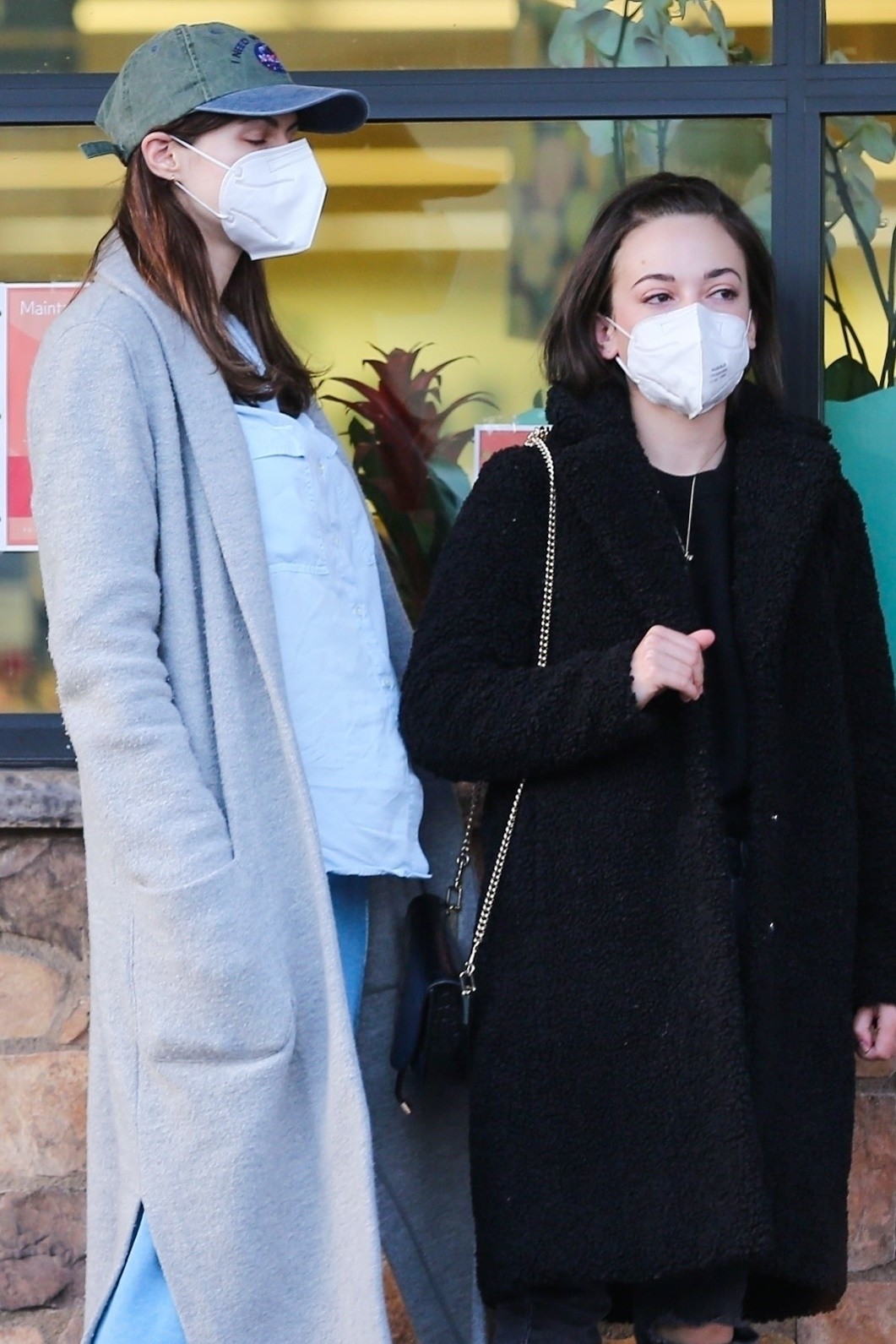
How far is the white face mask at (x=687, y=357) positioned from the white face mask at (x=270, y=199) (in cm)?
47

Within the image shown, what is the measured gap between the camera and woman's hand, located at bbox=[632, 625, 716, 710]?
7.47 ft

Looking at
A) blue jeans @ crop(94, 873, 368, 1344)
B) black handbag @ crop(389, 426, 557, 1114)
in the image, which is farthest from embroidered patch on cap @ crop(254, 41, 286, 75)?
blue jeans @ crop(94, 873, 368, 1344)

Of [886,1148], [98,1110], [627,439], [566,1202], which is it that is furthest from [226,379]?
[886,1148]

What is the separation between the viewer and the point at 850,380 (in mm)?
3248

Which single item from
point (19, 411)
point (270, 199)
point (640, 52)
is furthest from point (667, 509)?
point (19, 411)

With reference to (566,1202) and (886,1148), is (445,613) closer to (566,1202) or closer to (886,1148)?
(566,1202)

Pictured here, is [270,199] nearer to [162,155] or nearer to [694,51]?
[162,155]

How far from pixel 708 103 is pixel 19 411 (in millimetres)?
1256

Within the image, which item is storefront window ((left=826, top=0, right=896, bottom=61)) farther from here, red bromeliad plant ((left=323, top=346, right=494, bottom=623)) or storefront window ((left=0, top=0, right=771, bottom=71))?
red bromeliad plant ((left=323, top=346, right=494, bottom=623))

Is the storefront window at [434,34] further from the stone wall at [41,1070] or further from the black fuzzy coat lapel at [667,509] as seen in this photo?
the stone wall at [41,1070]

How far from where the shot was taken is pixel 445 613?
2.48 meters

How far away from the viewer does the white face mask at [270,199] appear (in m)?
2.43

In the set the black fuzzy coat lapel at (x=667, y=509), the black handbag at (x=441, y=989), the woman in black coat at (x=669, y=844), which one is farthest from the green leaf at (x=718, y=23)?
the black handbag at (x=441, y=989)

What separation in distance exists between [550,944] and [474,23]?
1.69 m
